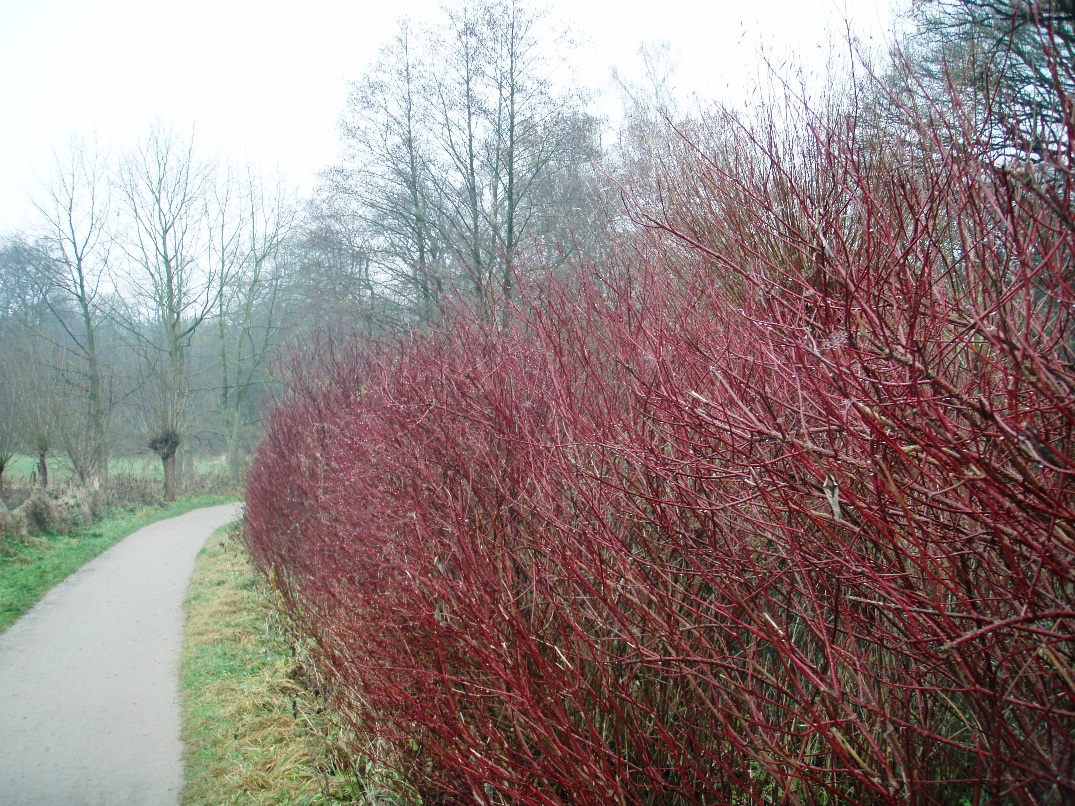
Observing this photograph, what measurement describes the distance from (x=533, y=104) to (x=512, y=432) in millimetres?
13563

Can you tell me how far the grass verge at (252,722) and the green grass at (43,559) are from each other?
8.37 feet

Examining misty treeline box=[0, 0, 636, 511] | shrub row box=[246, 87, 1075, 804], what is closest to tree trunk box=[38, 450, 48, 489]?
misty treeline box=[0, 0, 636, 511]

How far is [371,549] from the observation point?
4863 millimetres

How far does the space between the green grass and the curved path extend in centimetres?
21

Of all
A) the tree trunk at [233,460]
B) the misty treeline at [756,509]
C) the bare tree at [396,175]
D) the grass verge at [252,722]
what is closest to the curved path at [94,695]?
the grass verge at [252,722]

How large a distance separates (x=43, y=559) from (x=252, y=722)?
9.17m

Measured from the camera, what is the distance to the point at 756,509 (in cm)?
272

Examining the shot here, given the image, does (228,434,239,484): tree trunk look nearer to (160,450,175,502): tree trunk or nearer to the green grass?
(160,450,175,502): tree trunk

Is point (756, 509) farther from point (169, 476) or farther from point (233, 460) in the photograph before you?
point (233, 460)

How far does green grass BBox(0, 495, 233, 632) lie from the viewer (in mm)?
10133

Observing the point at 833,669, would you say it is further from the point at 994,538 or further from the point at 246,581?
the point at 246,581

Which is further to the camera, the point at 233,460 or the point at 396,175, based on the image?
the point at 233,460

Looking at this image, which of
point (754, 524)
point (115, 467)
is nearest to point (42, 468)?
point (115, 467)

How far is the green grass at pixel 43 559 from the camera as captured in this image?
33.2 feet
